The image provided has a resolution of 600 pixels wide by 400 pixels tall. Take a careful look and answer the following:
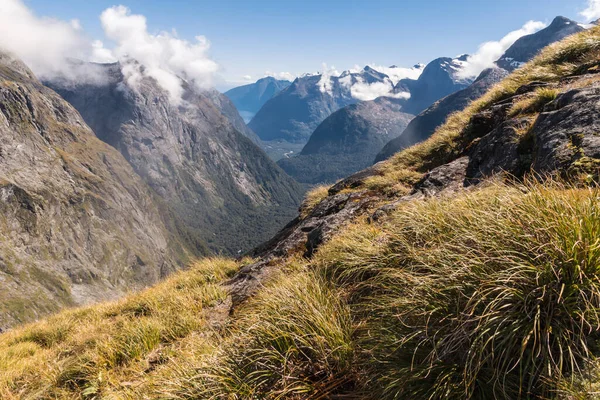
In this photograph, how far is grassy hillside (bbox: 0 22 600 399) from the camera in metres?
2.55

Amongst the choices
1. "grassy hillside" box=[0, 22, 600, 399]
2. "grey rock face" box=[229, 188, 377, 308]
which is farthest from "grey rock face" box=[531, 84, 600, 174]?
"grey rock face" box=[229, 188, 377, 308]

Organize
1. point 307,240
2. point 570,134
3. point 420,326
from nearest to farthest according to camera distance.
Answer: point 420,326 < point 570,134 < point 307,240

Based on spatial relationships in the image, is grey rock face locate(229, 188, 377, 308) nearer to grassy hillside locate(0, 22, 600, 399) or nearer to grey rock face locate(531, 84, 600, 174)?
grassy hillside locate(0, 22, 600, 399)

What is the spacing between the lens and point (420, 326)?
312 cm

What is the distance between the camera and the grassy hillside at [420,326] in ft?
8.38

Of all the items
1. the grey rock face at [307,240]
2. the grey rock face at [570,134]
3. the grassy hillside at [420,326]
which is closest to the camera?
the grassy hillside at [420,326]

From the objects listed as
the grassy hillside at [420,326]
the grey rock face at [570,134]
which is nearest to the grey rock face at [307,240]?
Result: the grassy hillside at [420,326]

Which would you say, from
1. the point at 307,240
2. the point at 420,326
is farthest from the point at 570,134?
the point at 307,240

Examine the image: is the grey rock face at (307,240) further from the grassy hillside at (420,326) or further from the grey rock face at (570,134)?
the grey rock face at (570,134)

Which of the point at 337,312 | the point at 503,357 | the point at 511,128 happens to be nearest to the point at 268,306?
the point at 337,312

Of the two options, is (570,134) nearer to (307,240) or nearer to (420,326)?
(420,326)

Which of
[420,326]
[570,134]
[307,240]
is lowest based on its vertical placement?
[420,326]

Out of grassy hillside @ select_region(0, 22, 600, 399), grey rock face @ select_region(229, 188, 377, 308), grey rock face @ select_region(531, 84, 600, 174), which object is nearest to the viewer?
grassy hillside @ select_region(0, 22, 600, 399)

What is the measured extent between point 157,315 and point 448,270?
7.50 metres
